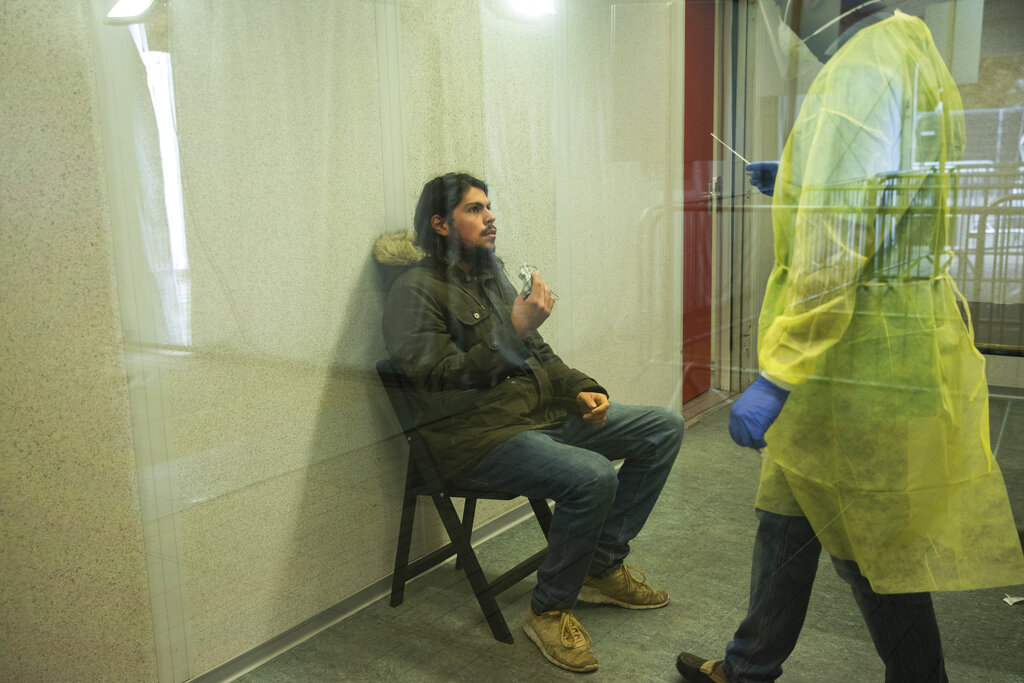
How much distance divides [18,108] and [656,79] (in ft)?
3.39

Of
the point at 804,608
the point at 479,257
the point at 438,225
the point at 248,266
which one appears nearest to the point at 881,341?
the point at 804,608

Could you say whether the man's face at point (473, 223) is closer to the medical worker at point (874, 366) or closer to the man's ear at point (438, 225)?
the man's ear at point (438, 225)

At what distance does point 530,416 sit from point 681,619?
47 cm

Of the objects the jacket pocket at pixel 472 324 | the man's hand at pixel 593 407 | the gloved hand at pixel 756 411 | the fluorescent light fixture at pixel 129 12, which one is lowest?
the man's hand at pixel 593 407

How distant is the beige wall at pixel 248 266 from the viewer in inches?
54.4

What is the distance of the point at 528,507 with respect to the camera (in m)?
1.71

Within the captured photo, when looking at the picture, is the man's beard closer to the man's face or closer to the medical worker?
the man's face

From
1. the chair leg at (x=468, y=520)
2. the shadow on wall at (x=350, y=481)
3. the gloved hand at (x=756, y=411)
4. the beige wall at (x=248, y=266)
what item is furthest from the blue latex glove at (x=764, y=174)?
the chair leg at (x=468, y=520)

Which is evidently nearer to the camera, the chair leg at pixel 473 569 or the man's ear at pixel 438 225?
the man's ear at pixel 438 225

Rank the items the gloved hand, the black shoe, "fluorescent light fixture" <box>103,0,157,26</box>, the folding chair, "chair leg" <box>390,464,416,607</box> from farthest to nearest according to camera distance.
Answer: "chair leg" <box>390,464,416,607</box>, the folding chair, the black shoe, "fluorescent light fixture" <box>103,0,157,26</box>, the gloved hand

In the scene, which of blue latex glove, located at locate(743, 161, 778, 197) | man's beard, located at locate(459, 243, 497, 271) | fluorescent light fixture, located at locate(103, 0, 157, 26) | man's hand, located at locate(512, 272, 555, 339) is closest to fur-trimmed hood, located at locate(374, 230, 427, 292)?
man's beard, located at locate(459, 243, 497, 271)

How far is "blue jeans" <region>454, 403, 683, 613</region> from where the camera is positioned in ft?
4.89

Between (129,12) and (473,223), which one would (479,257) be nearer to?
(473,223)

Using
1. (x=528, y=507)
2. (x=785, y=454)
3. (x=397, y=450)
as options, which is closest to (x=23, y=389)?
(x=397, y=450)
